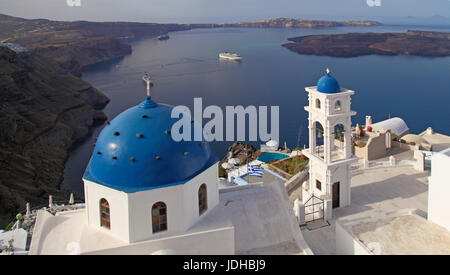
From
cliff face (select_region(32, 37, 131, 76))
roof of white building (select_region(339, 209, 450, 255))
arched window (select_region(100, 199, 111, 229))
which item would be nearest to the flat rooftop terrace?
roof of white building (select_region(339, 209, 450, 255))

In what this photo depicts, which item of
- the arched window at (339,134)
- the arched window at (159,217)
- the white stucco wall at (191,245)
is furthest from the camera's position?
the arched window at (339,134)

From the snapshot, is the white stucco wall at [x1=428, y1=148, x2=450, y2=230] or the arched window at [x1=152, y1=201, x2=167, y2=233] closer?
the arched window at [x1=152, y1=201, x2=167, y2=233]

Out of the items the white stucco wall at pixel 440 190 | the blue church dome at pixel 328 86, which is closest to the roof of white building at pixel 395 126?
the blue church dome at pixel 328 86

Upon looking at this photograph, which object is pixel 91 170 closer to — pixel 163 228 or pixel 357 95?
pixel 163 228

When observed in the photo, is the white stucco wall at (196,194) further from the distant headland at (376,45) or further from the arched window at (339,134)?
the distant headland at (376,45)

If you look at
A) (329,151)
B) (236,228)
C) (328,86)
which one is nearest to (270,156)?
(329,151)

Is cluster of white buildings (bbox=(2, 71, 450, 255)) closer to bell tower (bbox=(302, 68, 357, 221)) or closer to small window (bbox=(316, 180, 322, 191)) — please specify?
bell tower (bbox=(302, 68, 357, 221))
